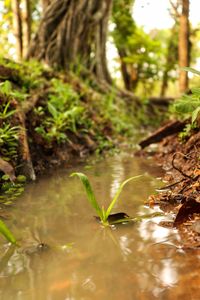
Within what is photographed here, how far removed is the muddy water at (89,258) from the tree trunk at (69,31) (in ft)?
18.2

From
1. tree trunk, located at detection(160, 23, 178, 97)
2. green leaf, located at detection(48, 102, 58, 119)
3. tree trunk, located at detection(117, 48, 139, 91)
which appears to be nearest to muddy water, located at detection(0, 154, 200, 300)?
green leaf, located at detection(48, 102, 58, 119)

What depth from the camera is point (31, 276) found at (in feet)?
5.09

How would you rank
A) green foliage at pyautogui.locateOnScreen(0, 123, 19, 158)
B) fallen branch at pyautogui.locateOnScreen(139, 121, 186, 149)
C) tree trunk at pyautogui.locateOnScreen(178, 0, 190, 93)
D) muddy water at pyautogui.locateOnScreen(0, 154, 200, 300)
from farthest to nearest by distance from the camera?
tree trunk at pyautogui.locateOnScreen(178, 0, 190, 93)
fallen branch at pyautogui.locateOnScreen(139, 121, 186, 149)
green foliage at pyautogui.locateOnScreen(0, 123, 19, 158)
muddy water at pyautogui.locateOnScreen(0, 154, 200, 300)

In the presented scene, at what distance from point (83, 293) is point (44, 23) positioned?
7.04 m

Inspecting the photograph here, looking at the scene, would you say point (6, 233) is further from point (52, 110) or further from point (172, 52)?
point (172, 52)

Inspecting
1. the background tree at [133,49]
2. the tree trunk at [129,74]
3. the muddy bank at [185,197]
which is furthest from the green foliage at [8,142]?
the tree trunk at [129,74]

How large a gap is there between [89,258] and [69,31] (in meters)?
6.74

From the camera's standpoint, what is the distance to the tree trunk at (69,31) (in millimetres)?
7586

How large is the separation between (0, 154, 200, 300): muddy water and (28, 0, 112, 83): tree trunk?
5554 mm

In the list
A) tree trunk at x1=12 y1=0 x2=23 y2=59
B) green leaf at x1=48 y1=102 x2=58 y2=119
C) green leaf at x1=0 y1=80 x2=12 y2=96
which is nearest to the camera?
green leaf at x1=0 y1=80 x2=12 y2=96

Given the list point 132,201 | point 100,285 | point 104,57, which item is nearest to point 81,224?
point 132,201

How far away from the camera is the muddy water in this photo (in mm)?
1411

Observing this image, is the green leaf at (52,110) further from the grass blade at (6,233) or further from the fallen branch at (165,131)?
the grass blade at (6,233)

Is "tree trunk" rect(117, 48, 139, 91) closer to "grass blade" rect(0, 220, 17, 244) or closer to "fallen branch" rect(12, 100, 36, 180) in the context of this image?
"fallen branch" rect(12, 100, 36, 180)
